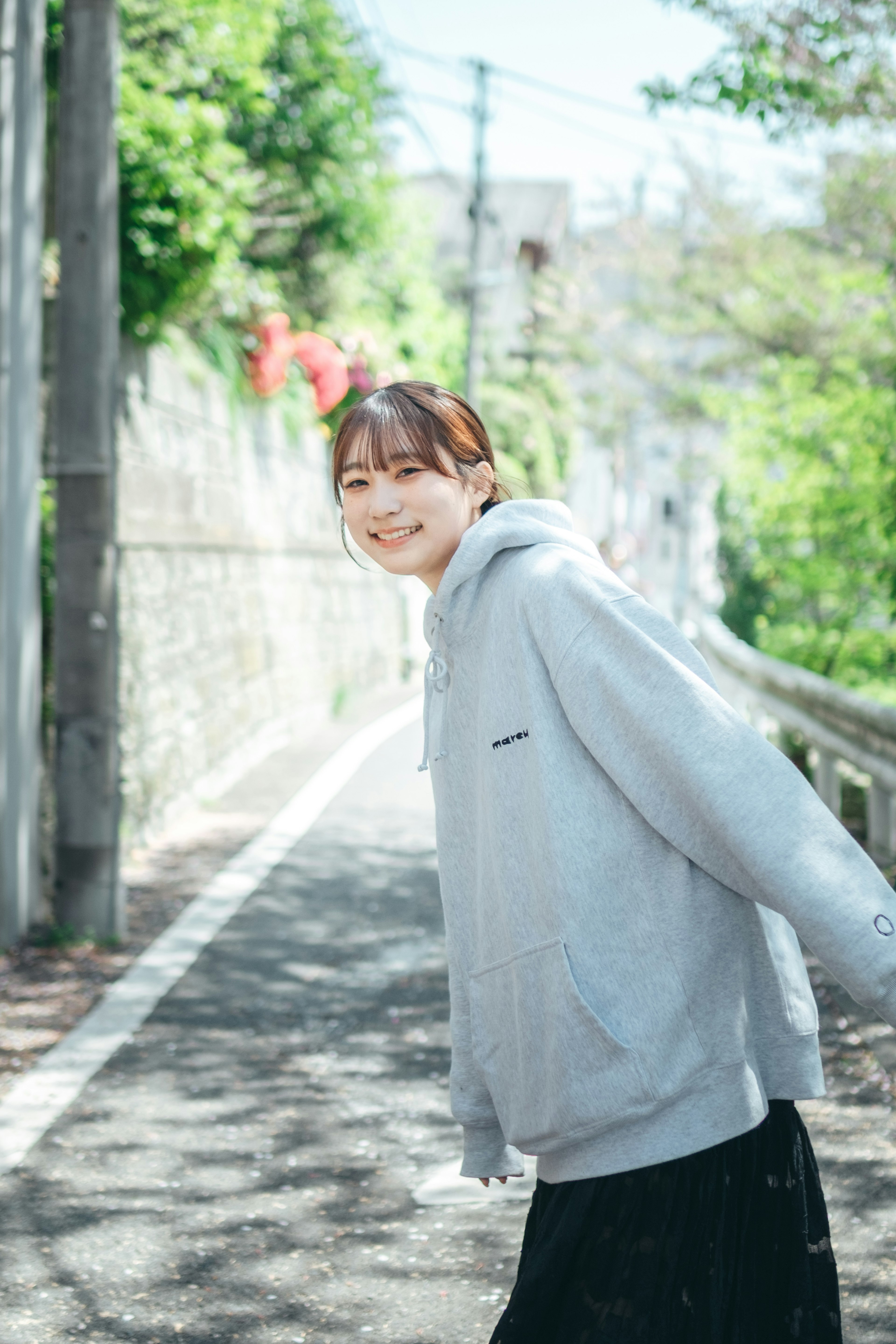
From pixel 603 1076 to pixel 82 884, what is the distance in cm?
455

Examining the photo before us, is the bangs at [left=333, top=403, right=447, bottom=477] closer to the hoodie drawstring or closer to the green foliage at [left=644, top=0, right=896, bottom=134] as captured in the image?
the hoodie drawstring

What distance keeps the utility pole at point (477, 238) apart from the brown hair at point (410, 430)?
77.4 ft

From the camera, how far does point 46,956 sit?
5.88 meters

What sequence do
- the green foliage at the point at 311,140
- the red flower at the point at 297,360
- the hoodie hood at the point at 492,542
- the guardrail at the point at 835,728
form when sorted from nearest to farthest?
1. the hoodie hood at the point at 492,542
2. the guardrail at the point at 835,728
3. the red flower at the point at 297,360
4. the green foliage at the point at 311,140

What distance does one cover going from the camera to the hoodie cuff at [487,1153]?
2250 millimetres

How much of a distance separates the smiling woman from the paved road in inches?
68.8

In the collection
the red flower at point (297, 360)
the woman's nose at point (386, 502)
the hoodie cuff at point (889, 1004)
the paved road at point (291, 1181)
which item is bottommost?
the paved road at point (291, 1181)

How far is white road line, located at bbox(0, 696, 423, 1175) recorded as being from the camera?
14.0 feet

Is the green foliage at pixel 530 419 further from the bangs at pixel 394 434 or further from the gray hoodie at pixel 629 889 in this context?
the gray hoodie at pixel 629 889

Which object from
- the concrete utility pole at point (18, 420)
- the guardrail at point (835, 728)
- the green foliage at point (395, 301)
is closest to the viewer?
the concrete utility pole at point (18, 420)

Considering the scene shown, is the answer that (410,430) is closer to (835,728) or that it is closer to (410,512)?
(410,512)

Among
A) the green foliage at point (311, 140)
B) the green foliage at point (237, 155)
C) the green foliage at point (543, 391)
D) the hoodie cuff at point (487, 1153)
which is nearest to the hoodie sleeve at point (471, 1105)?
the hoodie cuff at point (487, 1153)

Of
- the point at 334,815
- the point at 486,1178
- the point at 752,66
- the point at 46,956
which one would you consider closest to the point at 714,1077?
the point at 486,1178

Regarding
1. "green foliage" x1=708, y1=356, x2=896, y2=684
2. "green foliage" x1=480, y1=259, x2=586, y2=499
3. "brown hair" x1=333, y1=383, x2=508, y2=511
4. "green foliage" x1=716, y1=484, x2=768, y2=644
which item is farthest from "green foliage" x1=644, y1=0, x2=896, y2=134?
"green foliage" x1=480, y1=259, x2=586, y2=499
